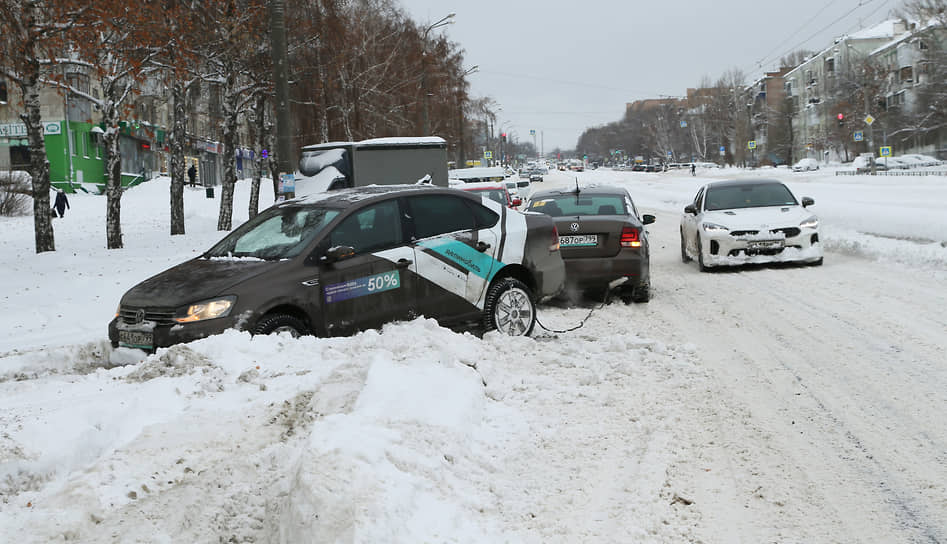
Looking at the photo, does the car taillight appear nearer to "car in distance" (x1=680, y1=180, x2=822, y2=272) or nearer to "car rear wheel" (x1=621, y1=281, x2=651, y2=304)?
"car rear wheel" (x1=621, y1=281, x2=651, y2=304)

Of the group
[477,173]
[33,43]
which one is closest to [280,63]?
[33,43]

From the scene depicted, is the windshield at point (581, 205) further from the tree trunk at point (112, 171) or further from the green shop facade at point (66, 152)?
the green shop facade at point (66, 152)

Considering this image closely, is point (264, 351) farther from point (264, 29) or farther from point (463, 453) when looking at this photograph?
point (264, 29)

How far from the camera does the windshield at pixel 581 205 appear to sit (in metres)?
→ 12.1

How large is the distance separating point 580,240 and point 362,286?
14.5ft

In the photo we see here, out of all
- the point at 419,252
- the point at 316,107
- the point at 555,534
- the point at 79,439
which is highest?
the point at 316,107

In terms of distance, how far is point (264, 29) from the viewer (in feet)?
81.3

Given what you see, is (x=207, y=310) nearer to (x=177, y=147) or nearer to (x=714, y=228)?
(x=714, y=228)

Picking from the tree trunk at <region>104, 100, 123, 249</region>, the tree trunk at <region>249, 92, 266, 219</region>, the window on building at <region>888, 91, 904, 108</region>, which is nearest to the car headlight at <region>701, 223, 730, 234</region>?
the tree trunk at <region>104, 100, 123, 249</region>

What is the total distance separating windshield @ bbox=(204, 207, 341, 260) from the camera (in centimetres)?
765

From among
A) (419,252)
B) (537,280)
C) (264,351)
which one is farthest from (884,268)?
(264,351)

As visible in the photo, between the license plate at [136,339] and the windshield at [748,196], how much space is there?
35.2ft

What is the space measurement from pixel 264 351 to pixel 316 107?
29.0m

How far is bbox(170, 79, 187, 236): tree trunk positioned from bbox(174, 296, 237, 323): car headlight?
Result: 58.3 ft
